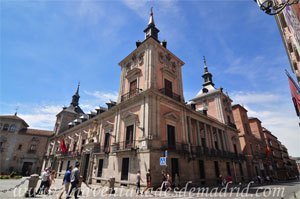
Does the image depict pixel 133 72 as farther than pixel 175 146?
Yes

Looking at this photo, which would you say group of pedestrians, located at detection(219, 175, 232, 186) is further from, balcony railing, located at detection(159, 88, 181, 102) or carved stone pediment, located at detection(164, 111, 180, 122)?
balcony railing, located at detection(159, 88, 181, 102)

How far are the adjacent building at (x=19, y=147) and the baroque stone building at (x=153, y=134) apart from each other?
55.2 ft

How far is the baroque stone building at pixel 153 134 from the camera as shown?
14.1 meters

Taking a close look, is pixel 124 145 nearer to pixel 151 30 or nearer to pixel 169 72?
pixel 169 72

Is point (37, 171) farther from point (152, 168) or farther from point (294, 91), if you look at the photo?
point (294, 91)

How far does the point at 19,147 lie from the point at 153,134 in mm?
39047

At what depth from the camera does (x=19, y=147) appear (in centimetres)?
3647

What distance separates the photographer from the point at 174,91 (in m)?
19.4

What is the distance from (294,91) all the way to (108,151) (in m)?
16.1

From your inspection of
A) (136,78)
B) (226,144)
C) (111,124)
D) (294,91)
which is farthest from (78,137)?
(294,91)

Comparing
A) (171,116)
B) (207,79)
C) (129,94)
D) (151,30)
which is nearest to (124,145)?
(171,116)

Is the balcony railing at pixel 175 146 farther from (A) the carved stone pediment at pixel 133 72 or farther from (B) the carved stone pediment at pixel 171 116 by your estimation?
(A) the carved stone pediment at pixel 133 72

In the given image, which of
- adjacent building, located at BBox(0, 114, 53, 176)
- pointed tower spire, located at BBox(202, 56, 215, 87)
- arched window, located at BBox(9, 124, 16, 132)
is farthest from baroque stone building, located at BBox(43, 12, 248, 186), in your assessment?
arched window, located at BBox(9, 124, 16, 132)

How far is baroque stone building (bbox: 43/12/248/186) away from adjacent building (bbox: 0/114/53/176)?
55.2 feet
